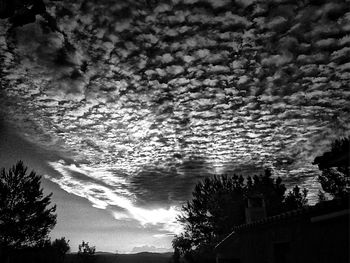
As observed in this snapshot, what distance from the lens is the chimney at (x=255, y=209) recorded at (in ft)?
63.9

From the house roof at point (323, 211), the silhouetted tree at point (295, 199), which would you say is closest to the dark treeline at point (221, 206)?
the silhouetted tree at point (295, 199)

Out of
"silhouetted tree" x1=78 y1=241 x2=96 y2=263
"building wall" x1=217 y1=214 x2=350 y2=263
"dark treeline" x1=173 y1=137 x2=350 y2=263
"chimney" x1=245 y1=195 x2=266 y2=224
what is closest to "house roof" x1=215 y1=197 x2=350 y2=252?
"building wall" x1=217 y1=214 x2=350 y2=263

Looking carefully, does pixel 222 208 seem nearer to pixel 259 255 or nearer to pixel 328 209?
pixel 259 255

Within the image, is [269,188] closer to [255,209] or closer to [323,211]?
[255,209]

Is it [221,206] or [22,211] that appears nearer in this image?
[22,211]

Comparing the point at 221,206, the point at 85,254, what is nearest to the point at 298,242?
the point at 221,206

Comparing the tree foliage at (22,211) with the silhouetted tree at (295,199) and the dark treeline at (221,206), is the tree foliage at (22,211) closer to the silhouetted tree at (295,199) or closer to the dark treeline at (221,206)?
the dark treeline at (221,206)

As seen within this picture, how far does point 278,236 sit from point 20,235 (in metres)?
22.6

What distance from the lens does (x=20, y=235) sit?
24016 millimetres

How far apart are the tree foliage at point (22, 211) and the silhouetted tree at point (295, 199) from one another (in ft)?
93.1

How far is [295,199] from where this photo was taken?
3544 cm

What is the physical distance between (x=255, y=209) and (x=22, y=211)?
20.6 m

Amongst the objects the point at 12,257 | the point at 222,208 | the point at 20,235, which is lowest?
the point at 12,257

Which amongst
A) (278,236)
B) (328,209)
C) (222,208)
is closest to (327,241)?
(328,209)
